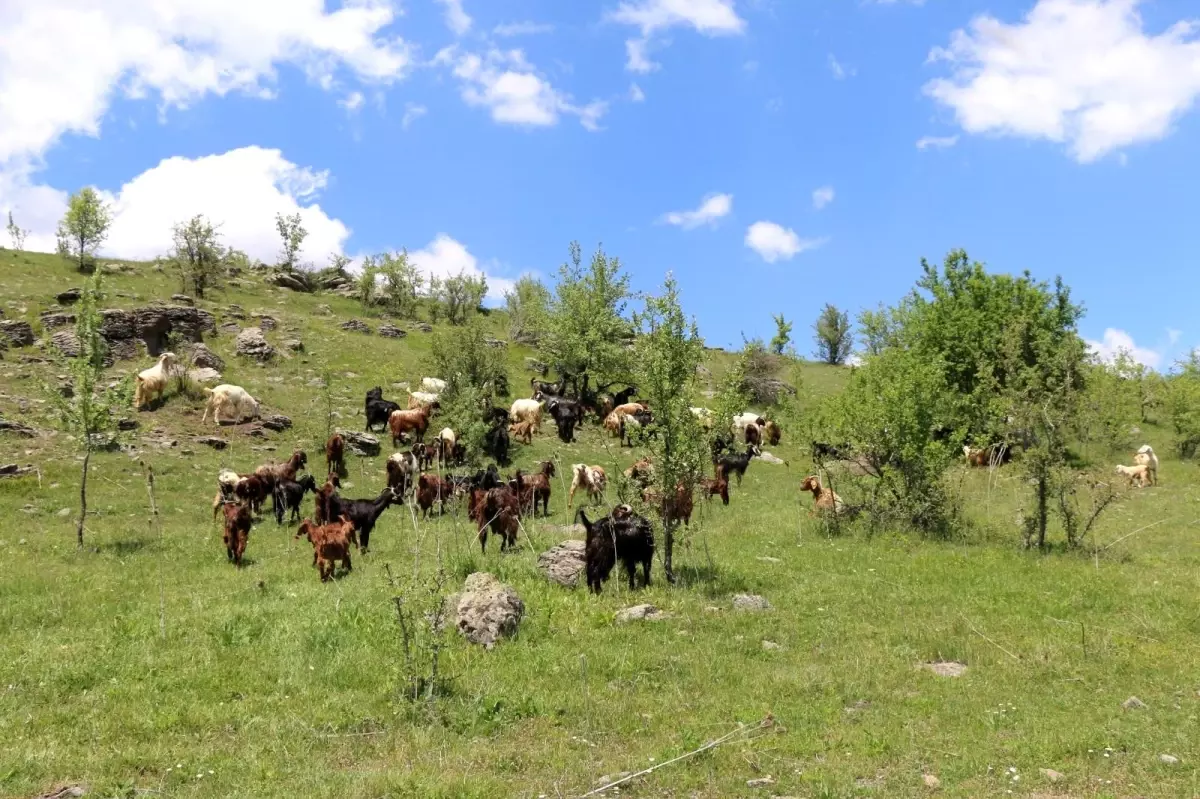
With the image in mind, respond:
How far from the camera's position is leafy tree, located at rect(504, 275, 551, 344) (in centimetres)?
4812

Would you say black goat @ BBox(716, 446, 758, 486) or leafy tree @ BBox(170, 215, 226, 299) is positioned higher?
leafy tree @ BBox(170, 215, 226, 299)

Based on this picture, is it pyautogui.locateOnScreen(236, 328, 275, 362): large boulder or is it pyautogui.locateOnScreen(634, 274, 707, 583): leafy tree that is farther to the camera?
pyautogui.locateOnScreen(236, 328, 275, 362): large boulder

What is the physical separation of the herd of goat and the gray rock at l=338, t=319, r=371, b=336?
12827 mm

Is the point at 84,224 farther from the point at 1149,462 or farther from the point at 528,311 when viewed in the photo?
the point at 1149,462

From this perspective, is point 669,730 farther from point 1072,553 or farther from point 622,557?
point 1072,553

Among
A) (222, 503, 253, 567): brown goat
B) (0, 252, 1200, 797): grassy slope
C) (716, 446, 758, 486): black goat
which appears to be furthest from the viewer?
(716, 446, 758, 486): black goat

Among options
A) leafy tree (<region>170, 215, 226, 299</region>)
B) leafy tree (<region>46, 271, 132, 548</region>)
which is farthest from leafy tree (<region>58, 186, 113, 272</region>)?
leafy tree (<region>46, 271, 132, 548</region>)

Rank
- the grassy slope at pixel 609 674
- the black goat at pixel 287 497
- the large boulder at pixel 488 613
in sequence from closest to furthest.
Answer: the grassy slope at pixel 609 674 < the large boulder at pixel 488 613 < the black goat at pixel 287 497

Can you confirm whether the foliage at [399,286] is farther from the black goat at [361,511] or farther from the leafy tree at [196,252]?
the black goat at [361,511]

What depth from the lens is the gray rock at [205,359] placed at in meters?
34.0

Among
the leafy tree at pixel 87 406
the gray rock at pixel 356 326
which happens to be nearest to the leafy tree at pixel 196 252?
the gray rock at pixel 356 326

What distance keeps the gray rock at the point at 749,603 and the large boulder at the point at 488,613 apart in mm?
3791

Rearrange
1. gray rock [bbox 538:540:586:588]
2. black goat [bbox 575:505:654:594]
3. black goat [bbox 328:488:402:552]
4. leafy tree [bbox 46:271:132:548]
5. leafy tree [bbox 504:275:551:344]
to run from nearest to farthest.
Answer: black goat [bbox 575:505:654:594] < gray rock [bbox 538:540:586:588] < black goat [bbox 328:488:402:552] < leafy tree [bbox 46:271:132:548] < leafy tree [bbox 504:275:551:344]

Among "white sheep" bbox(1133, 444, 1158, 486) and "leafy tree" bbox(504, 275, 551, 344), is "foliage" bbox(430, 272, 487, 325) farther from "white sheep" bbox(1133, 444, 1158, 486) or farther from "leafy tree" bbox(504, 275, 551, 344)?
"white sheep" bbox(1133, 444, 1158, 486)
